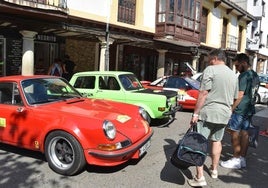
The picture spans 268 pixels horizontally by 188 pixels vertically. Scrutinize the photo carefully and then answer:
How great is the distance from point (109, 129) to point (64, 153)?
80 centimetres

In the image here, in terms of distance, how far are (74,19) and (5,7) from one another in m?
3.21

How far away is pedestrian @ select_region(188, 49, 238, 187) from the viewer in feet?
13.3

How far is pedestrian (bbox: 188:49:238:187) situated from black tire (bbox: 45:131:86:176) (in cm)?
159

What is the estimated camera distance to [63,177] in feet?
14.1

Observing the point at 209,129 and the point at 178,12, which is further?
the point at 178,12

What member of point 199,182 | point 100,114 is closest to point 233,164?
point 199,182

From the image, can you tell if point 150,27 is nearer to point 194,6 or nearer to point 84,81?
point 194,6

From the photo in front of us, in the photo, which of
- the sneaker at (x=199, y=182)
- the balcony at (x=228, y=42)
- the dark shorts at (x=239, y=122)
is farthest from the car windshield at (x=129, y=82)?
the balcony at (x=228, y=42)

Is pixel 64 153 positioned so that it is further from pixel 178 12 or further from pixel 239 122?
pixel 178 12

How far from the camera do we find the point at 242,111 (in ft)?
16.3

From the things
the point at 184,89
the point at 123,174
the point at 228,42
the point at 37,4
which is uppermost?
the point at 228,42

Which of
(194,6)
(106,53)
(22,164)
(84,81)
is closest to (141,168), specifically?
(22,164)

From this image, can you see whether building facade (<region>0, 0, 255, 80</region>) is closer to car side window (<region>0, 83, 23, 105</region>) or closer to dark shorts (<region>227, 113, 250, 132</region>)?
car side window (<region>0, 83, 23, 105</region>)

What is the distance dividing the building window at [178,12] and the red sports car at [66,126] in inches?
468
